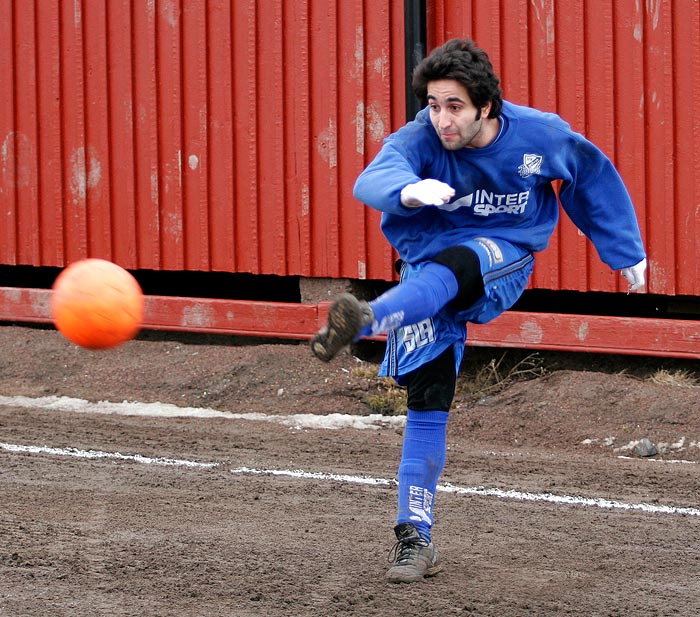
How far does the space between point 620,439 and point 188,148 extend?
4.09 meters

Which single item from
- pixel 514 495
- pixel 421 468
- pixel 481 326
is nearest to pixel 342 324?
pixel 421 468

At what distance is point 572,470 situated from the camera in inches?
261

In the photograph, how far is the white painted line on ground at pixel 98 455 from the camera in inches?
259

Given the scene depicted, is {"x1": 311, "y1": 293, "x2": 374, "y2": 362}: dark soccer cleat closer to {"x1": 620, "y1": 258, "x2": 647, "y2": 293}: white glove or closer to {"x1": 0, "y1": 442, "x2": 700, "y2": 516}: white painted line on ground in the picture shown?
{"x1": 620, "y1": 258, "x2": 647, "y2": 293}: white glove

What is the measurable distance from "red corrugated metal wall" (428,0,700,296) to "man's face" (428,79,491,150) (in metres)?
4.05

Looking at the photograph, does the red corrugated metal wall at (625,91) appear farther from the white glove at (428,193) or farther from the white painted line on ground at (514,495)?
the white glove at (428,193)

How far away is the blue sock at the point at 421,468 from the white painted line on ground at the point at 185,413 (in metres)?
3.06

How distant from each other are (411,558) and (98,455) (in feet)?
8.88

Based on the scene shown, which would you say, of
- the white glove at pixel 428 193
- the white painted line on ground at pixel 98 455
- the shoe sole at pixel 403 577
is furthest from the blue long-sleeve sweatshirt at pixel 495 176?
the white painted line on ground at pixel 98 455

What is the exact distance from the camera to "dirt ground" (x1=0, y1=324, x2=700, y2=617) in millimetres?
4406

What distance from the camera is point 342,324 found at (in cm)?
408

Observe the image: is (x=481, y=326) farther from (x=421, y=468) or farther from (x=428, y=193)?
(x=428, y=193)

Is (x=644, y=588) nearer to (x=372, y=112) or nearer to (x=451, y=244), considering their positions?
(x=451, y=244)

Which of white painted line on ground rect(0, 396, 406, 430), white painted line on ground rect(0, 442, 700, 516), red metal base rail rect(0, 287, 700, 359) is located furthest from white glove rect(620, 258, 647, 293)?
red metal base rail rect(0, 287, 700, 359)
